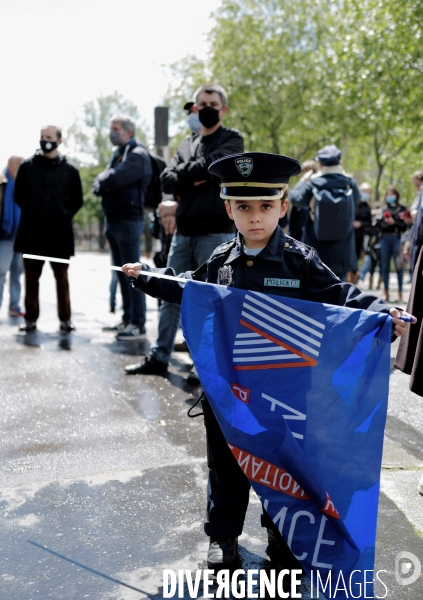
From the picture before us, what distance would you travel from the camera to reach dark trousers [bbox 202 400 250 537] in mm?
2750

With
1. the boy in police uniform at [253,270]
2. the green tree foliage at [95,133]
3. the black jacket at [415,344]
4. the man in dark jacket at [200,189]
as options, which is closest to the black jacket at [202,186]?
the man in dark jacket at [200,189]

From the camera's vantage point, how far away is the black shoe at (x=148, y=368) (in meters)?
5.76

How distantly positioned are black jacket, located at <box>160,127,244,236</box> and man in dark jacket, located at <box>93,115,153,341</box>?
162 cm

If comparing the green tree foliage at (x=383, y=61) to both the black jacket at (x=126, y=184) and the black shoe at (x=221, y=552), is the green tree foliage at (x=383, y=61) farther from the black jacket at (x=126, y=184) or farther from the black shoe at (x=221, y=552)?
Result: the black shoe at (x=221, y=552)

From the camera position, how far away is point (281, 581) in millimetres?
2643

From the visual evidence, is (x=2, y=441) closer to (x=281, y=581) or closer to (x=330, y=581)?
(x=281, y=581)

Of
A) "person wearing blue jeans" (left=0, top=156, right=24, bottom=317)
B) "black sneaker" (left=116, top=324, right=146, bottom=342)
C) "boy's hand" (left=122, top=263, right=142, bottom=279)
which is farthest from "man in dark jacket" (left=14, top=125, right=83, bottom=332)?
"boy's hand" (left=122, top=263, right=142, bottom=279)

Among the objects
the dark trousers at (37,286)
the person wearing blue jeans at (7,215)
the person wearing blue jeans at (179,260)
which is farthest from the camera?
the person wearing blue jeans at (7,215)

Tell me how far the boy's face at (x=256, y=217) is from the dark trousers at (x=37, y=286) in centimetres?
502

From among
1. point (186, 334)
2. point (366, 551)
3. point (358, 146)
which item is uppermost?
point (358, 146)

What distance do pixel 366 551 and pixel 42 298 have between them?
10.0 meters

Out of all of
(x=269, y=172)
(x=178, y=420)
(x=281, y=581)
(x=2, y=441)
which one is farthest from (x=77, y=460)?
(x=269, y=172)

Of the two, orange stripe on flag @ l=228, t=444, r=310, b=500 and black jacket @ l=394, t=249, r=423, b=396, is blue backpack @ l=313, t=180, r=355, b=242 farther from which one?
orange stripe on flag @ l=228, t=444, r=310, b=500

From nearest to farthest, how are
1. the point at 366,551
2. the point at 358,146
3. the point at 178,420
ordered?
the point at 366,551 < the point at 178,420 < the point at 358,146
